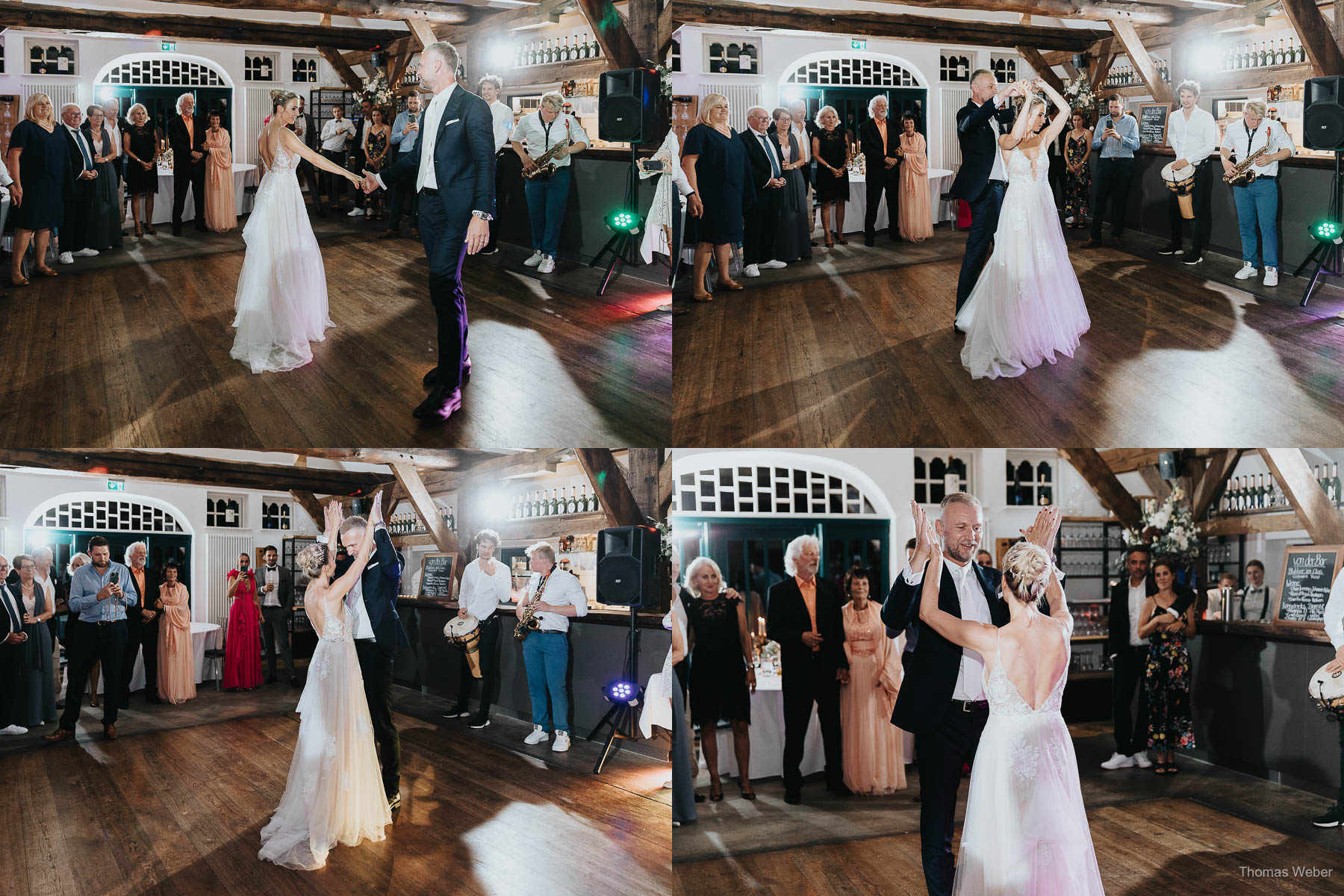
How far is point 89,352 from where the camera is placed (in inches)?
152

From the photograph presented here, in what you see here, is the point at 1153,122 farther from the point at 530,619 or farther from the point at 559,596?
the point at 530,619

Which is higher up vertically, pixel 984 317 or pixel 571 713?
pixel 984 317

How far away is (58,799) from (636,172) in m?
3.48

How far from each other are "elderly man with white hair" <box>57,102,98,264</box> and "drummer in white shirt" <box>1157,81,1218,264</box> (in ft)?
14.4

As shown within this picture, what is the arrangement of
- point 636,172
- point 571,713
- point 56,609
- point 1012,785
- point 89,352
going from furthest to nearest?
1. point 571,713
2. point 636,172
3. point 56,609
4. point 89,352
5. point 1012,785

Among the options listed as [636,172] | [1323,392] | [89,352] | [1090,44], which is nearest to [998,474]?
[1323,392]

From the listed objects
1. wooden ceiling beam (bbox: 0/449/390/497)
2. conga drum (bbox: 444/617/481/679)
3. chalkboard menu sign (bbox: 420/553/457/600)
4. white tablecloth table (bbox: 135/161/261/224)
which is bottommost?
conga drum (bbox: 444/617/481/679)

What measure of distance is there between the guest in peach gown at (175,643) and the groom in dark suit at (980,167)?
376 centimetres

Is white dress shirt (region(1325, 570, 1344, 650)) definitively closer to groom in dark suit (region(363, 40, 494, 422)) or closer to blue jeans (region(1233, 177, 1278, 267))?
blue jeans (region(1233, 177, 1278, 267))

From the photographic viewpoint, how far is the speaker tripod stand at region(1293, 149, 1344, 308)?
4738mm

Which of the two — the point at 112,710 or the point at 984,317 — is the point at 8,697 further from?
the point at 984,317

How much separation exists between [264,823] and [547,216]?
2716 millimetres

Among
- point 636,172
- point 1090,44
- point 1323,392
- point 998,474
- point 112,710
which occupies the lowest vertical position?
point 112,710

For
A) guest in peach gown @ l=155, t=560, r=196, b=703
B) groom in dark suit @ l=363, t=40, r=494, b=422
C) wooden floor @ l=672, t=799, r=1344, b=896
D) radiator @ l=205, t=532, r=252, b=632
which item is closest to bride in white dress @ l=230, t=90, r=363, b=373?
groom in dark suit @ l=363, t=40, r=494, b=422
